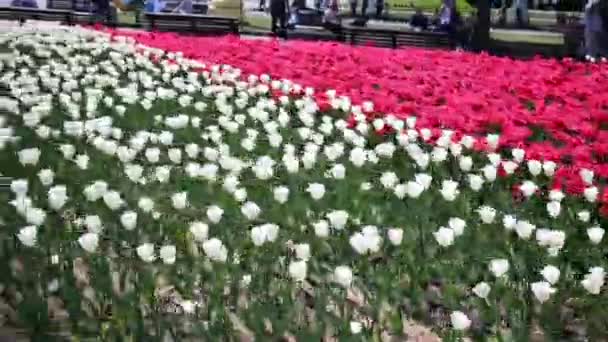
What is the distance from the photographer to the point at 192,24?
16656mm

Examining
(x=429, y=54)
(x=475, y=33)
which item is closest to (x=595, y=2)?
(x=475, y=33)

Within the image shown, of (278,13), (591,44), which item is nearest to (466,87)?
(591,44)

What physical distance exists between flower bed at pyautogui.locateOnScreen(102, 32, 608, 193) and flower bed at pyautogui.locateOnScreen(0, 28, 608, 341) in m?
0.78

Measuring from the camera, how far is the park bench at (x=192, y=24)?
16.6 m

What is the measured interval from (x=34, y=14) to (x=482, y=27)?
31.4ft

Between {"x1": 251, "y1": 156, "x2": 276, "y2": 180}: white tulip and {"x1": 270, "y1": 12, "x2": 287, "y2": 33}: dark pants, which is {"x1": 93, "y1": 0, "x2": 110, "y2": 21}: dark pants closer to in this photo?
{"x1": 270, "y1": 12, "x2": 287, "y2": 33}: dark pants

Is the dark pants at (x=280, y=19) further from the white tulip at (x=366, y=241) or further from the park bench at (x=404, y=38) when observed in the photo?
the white tulip at (x=366, y=241)

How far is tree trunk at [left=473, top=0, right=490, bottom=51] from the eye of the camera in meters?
17.0

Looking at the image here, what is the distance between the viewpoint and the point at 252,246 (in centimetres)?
395

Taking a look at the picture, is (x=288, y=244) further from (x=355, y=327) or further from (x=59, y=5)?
(x=59, y=5)

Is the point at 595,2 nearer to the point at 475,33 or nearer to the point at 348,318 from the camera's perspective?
the point at 475,33

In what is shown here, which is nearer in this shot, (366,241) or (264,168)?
(366,241)

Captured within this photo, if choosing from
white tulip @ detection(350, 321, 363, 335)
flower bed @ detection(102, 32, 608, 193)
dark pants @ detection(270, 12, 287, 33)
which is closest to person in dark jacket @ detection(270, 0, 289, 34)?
dark pants @ detection(270, 12, 287, 33)

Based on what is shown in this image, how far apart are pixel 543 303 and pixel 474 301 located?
28 centimetres
